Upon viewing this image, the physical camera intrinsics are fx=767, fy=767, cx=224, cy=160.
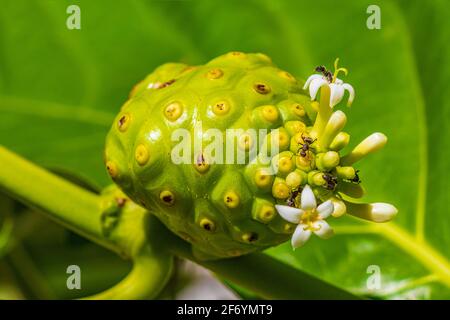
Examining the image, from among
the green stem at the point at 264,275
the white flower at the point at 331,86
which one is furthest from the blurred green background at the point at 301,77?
the white flower at the point at 331,86

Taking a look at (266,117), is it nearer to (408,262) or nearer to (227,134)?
(227,134)

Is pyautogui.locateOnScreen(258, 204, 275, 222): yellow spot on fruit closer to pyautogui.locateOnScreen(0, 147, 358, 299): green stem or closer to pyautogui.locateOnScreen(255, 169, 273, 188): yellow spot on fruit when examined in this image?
pyautogui.locateOnScreen(255, 169, 273, 188): yellow spot on fruit

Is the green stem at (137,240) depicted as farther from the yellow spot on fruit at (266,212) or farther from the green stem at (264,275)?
the yellow spot on fruit at (266,212)

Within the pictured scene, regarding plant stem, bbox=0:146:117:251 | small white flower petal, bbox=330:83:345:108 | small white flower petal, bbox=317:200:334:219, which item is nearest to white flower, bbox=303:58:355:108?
small white flower petal, bbox=330:83:345:108

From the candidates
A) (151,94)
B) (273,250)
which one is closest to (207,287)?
(273,250)

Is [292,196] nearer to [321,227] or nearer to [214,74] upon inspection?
[321,227]
